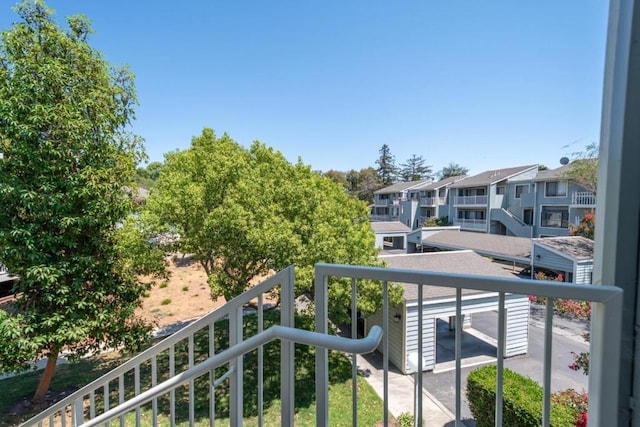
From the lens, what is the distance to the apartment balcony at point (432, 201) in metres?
23.7

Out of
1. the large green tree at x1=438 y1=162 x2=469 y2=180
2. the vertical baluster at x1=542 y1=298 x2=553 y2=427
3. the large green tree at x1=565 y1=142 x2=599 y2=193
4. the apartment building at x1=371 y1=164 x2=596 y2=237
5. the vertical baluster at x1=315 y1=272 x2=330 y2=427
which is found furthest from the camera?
the large green tree at x1=438 y1=162 x2=469 y2=180

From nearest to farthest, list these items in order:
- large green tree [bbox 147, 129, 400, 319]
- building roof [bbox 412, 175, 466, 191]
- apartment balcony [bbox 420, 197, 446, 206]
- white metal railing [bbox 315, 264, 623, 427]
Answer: white metal railing [bbox 315, 264, 623, 427], large green tree [bbox 147, 129, 400, 319], building roof [bbox 412, 175, 466, 191], apartment balcony [bbox 420, 197, 446, 206]

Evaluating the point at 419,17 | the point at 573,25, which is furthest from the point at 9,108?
the point at 573,25

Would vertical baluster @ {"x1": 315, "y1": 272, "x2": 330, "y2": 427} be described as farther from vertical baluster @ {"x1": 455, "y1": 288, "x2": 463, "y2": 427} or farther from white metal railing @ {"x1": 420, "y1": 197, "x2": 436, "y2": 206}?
white metal railing @ {"x1": 420, "y1": 197, "x2": 436, "y2": 206}

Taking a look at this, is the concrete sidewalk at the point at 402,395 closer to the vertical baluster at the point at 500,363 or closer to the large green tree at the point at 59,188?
the vertical baluster at the point at 500,363

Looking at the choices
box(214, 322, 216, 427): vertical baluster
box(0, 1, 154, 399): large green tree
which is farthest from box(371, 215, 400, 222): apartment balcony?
box(214, 322, 216, 427): vertical baluster

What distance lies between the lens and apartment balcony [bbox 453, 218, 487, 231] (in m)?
19.3

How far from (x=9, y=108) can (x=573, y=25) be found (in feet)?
19.0

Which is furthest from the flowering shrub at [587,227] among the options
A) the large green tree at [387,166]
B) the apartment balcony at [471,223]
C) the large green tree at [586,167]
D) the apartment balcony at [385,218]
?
the large green tree at [387,166]

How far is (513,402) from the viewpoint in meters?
3.09

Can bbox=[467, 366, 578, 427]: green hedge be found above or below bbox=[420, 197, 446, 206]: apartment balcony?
below

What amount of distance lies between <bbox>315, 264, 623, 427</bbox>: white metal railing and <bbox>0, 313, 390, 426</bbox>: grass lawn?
11.1ft

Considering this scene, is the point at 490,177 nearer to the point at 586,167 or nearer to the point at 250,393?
the point at 250,393

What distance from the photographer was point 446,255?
855 cm
